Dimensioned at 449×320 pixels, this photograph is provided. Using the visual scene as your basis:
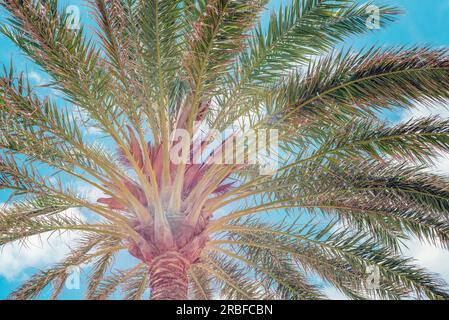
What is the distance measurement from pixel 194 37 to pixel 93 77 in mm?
1473

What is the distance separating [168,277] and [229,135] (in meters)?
2.22

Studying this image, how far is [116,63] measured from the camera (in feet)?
20.9

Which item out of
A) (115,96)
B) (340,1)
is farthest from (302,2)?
(115,96)

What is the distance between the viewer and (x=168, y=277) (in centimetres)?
665

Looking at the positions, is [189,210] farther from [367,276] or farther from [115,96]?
[367,276]

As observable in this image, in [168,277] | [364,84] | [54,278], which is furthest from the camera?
[54,278]

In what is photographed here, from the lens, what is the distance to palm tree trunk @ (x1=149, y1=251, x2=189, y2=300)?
6.59 m

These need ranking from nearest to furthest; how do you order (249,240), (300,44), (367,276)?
(300,44) < (367,276) < (249,240)

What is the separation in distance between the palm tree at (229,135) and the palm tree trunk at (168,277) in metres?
0.02

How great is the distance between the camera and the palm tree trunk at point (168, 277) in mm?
6586
